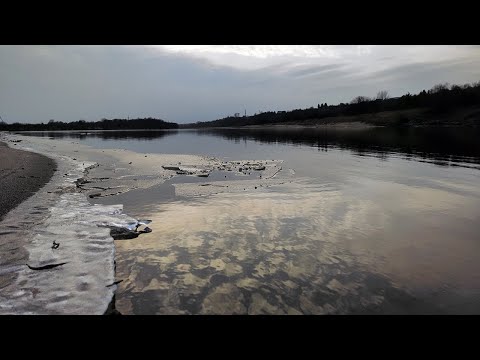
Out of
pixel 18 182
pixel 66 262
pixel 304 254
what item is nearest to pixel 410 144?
pixel 304 254

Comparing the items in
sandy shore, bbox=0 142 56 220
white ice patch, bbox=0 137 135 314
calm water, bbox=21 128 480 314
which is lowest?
calm water, bbox=21 128 480 314

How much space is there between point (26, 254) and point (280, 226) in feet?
21.2

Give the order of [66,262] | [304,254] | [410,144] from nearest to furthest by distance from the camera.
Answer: [66,262] < [304,254] < [410,144]

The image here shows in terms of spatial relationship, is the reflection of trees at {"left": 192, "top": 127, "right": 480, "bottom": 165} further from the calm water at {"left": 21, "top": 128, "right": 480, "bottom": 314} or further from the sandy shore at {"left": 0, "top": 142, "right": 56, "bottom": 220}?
the sandy shore at {"left": 0, "top": 142, "right": 56, "bottom": 220}

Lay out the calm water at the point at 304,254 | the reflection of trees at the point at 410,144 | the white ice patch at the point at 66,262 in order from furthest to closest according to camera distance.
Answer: the reflection of trees at the point at 410,144 → the calm water at the point at 304,254 → the white ice patch at the point at 66,262

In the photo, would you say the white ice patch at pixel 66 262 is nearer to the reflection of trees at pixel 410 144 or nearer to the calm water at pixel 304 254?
the calm water at pixel 304 254

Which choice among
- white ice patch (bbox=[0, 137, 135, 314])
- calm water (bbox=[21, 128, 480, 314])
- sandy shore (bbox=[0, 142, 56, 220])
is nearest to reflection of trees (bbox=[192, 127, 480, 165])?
calm water (bbox=[21, 128, 480, 314])

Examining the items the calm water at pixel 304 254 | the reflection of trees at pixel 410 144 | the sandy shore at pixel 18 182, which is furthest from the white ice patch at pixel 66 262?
the reflection of trees at pixel 410 144

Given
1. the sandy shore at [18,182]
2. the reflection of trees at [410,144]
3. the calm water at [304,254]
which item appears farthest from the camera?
the reflection of trees at [410,144]

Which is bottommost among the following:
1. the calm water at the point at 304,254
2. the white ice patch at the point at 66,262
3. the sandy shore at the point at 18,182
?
the calm water at the point at 304,254

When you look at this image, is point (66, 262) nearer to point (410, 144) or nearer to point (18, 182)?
point (18, 182)

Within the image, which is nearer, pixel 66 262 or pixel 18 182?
pixel 66 262
